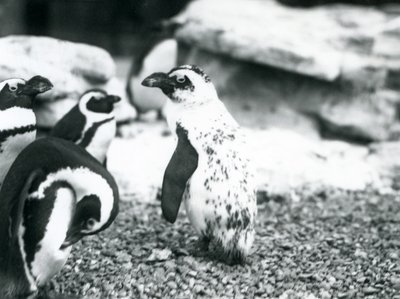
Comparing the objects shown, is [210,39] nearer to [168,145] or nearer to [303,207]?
[168,145]

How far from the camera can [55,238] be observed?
2.33m

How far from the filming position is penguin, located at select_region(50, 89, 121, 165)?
3764 millimetres

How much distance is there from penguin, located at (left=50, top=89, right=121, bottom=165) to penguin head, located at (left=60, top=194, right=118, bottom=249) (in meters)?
1.40

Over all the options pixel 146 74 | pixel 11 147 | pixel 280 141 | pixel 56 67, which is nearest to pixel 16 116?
pixel 11 147

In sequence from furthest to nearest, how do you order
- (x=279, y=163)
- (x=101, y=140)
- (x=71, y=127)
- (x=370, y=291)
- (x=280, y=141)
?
(x=280, y=141) < (x=279, y=163) < (x=101, y=140) < (x=71, y=127) < (x=370, y=291)

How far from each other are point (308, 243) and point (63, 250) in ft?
4.81

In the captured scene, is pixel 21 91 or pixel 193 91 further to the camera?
pixel 193 91

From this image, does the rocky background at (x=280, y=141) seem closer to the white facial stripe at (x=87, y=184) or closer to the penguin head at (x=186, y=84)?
the white facial stripe at (x=87, y=184)

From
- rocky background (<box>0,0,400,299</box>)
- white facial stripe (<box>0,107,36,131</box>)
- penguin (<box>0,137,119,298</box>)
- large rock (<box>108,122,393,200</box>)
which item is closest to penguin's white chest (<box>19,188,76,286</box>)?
penguin (<box>0,137,119,298</box>)

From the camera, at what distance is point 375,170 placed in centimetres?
504

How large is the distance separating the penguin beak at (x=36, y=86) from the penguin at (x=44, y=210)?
1.17ft

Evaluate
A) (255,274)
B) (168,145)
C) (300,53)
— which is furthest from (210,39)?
(255,274)

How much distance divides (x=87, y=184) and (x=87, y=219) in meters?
0.13

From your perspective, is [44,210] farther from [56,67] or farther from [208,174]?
[56,67]
